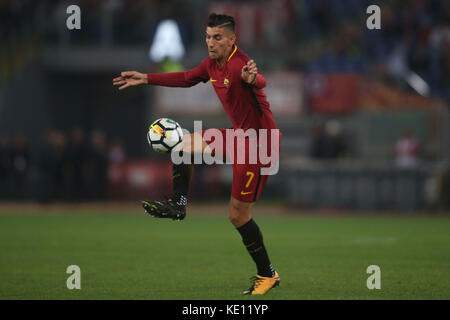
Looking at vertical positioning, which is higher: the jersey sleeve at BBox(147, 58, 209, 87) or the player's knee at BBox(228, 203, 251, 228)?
the jersey sleeve at BBox(147, 58, 209, 87)

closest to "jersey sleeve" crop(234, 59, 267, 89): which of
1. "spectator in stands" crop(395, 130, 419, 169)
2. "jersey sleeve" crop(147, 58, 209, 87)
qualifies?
"jersey sleeve" crop(147, 58, 209, 87)

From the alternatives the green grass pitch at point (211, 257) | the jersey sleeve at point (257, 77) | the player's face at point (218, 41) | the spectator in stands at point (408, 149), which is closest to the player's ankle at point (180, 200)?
the green grass pitch at point (211, 257)

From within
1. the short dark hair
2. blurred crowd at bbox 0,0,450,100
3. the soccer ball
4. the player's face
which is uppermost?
blurred crowd at bbox 0,0,450,100

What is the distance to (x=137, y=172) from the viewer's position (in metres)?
25.9

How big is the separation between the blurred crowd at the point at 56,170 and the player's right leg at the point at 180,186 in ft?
52.4

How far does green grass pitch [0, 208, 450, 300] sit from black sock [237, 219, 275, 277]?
0.84 feet

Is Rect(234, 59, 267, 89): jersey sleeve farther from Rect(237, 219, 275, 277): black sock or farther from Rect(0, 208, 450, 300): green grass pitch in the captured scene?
Rect(0, 208, 450, 300): green grass pitch

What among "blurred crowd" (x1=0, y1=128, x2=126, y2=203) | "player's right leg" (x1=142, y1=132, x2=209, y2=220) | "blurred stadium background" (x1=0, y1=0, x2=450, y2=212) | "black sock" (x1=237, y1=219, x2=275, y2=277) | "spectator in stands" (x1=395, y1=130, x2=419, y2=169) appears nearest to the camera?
"player's right leg" (x1=142, y1=132, x2=209, y2=220)

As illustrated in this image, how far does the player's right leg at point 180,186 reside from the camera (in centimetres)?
807

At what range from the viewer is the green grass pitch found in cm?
823

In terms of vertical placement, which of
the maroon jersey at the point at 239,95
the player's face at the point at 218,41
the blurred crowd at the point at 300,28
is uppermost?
the blurred crowd at the point at 300,28

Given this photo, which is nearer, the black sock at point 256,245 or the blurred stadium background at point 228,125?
the black sock at point 256,245

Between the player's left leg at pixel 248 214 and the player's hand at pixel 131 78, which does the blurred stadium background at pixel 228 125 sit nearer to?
the player's left leg at pixel 248 214

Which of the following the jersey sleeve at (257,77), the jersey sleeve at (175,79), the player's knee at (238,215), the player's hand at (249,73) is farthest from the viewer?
the jersey sleeve at (175,79)
